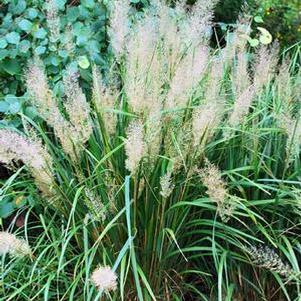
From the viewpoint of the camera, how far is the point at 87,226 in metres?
2.76

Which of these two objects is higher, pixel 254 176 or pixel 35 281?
pixel 254 176

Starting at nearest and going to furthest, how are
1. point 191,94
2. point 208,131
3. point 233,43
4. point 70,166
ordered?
point 208,131 → point 191,94 → point 70,166 → point 233,43

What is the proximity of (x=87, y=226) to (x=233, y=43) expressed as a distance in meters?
1.20

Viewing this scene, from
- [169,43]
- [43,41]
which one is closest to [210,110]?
[169,43]

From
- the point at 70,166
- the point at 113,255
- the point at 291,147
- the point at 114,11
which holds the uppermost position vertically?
the point at 114,11

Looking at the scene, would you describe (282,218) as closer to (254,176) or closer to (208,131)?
(254,176)

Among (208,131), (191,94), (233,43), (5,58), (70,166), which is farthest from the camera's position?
(5,58)

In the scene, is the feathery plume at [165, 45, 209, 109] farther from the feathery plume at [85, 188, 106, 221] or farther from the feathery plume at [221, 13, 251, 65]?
the feathery plume at [85, 188, 106, 221]

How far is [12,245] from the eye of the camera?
2473 mm

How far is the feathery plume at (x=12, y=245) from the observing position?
7.97 feet

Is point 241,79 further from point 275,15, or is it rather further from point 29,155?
point 275,15

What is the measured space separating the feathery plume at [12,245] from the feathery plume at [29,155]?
0.27 meters

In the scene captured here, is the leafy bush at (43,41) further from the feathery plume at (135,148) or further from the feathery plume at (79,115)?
the feathery plume at (135,148)

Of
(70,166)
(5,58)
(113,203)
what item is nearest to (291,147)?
(113,203)
